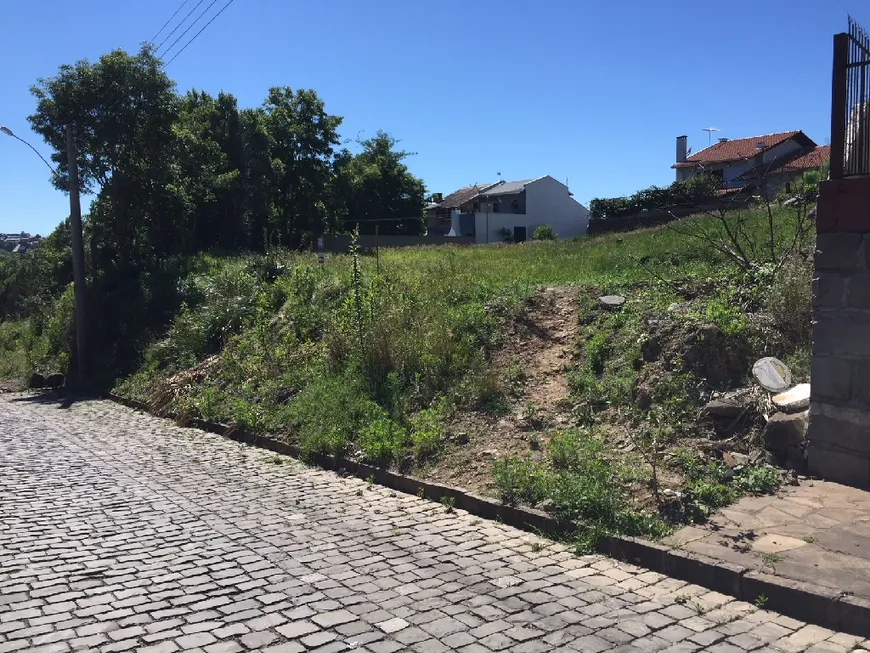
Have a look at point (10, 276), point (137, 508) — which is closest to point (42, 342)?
point (137, 508)

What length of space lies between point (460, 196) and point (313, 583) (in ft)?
212

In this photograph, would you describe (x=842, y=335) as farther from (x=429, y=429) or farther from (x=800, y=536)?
(x=429, y=429)

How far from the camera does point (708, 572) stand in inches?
198

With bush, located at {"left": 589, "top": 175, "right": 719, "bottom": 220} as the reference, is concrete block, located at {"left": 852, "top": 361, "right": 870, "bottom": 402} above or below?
below

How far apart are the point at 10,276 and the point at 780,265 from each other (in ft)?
164

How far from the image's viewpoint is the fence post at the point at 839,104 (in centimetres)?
645

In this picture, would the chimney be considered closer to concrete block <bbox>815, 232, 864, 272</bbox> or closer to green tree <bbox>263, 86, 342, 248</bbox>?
green tree <bbox>263, 86, 342, 248</bbox>

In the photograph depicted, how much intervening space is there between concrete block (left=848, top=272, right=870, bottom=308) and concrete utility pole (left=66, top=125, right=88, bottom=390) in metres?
19.7

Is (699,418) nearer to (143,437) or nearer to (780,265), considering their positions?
(780,265)

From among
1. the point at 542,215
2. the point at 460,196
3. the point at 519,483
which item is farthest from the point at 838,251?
the point at 460,196

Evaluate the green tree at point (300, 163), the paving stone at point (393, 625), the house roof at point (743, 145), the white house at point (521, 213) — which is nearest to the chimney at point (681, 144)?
the house roof at point (743, 145)

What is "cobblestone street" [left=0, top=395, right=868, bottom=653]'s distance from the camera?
4.28 meters

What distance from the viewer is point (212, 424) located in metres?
12.3

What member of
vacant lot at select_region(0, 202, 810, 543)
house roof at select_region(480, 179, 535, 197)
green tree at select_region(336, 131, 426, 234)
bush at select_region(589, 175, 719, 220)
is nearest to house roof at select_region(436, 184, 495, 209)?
house roof at select_region(480, 179, 535, 197)
